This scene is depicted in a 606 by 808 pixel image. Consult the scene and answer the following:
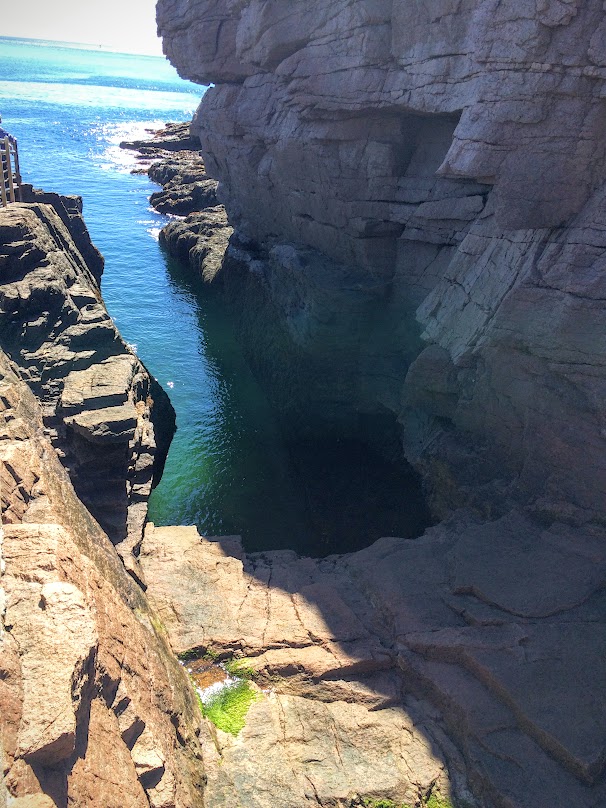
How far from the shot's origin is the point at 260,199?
27.1 metres

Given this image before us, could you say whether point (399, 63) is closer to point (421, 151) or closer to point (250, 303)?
point (421, 151)

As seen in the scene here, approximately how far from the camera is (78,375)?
597 inches

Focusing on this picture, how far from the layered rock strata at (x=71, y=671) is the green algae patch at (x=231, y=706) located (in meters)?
0.65

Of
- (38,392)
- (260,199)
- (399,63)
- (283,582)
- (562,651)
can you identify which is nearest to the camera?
(562,651)

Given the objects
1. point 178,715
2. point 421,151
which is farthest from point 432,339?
point 178,715

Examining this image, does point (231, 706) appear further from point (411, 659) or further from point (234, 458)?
point (234, 458)

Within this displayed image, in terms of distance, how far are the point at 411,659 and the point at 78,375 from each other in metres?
9.59

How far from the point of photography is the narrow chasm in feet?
60.5

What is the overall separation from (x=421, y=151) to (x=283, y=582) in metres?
13.7

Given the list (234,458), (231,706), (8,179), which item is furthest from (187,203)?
(231,706)

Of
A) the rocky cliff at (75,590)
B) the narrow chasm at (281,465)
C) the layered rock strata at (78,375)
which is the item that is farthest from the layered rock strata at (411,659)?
the narrow chasm at (281,465)

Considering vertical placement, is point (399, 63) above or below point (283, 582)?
above

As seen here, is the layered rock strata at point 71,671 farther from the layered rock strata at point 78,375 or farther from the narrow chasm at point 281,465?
the narrow chasm at point 281,465

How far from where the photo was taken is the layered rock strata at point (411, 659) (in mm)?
9391
